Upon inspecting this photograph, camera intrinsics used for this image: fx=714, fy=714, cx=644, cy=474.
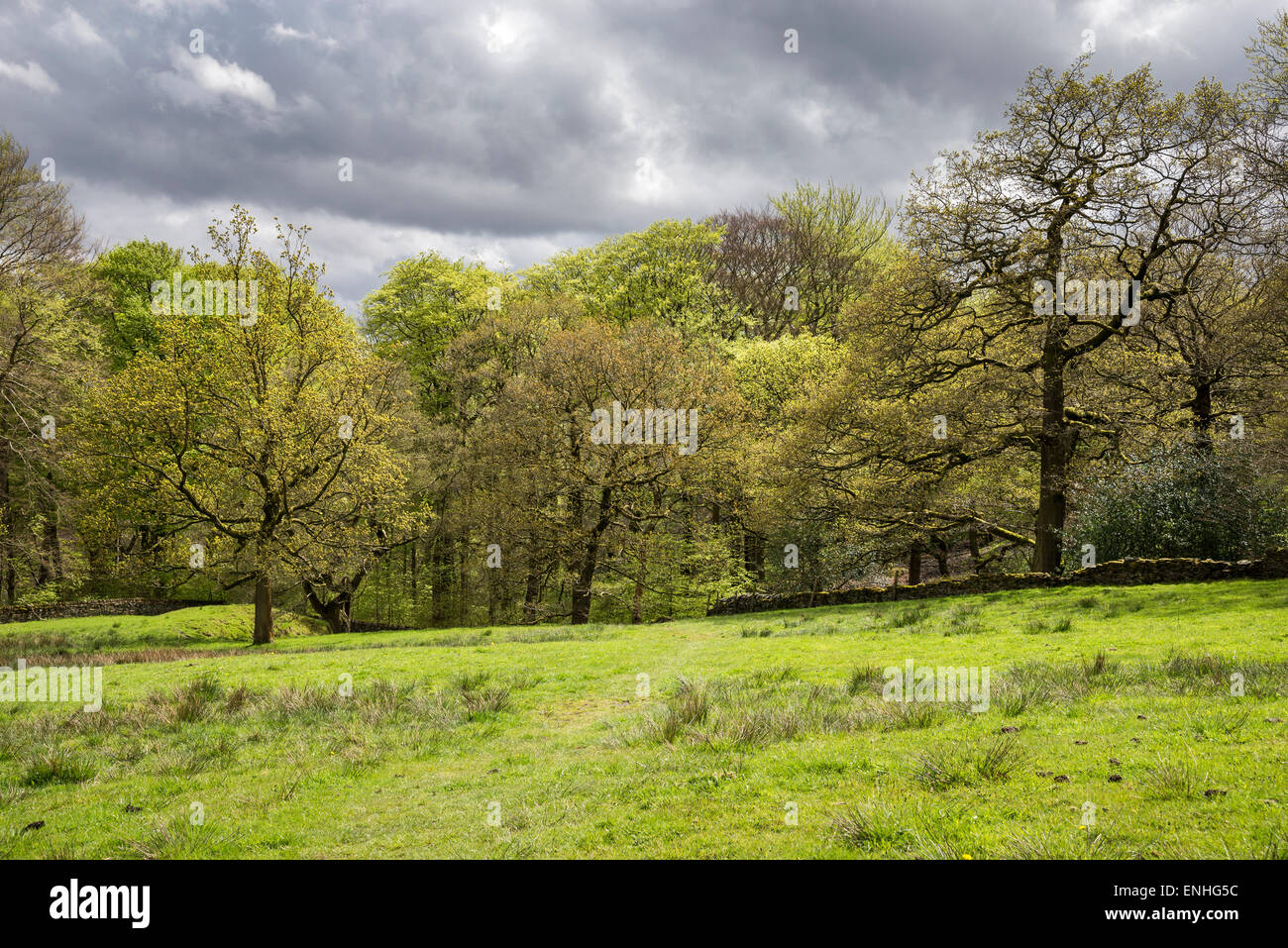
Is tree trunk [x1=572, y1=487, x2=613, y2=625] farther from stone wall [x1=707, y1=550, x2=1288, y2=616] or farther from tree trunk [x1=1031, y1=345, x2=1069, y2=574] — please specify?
tree trunk [x1=1031, y1=345, x2=1069, y2=574]

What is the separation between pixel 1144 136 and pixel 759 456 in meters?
16.2

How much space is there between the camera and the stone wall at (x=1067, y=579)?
56.2 ft

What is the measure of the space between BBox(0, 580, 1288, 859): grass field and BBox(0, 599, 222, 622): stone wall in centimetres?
2344

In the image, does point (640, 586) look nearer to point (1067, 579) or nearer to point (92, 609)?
point (1067, 579)

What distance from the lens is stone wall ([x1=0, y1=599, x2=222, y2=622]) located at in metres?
31.0

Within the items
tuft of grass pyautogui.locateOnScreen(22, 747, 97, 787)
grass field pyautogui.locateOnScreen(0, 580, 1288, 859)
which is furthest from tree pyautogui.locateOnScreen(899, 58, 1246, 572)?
tuft of grass pyautogui.locateOnScreen(22, 747, 97, 787)

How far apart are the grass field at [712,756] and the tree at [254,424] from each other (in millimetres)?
10707

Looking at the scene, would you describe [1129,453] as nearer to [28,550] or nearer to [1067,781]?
[1067,781]

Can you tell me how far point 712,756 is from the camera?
283 inches

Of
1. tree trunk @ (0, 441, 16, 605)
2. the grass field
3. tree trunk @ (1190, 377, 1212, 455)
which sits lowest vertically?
the grass field

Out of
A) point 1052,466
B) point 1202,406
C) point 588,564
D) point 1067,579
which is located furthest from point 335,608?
point 1202,406

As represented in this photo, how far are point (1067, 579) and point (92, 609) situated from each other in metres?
40.7
